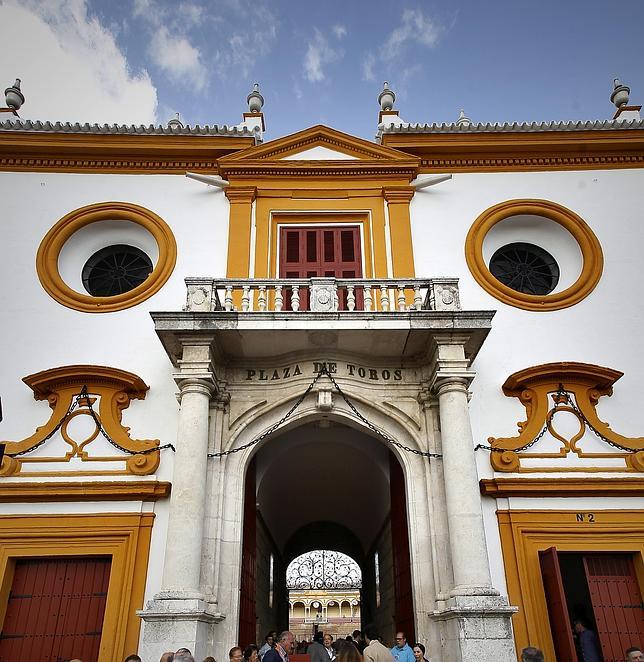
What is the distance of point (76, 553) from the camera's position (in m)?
9.79

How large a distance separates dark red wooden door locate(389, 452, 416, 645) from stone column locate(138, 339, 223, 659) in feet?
9.93

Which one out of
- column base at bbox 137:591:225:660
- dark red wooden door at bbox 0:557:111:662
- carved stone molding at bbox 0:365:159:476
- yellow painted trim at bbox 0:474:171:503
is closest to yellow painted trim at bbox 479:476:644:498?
column base at bbox 137:591:225:660

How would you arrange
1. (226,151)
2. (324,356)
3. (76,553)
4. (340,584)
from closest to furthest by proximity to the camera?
(76,553), (324,356), (226,151), (340,584)

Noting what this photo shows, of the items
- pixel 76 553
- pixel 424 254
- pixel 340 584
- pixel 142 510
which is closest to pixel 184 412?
pixel 142 510

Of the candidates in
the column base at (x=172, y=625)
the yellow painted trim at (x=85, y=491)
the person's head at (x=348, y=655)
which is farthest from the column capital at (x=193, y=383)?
the person's head at (x=348, y=655)

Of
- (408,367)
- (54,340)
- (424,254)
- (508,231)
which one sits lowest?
(408,367)

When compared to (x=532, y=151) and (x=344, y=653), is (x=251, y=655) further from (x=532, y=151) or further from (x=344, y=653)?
(x=532, y=151)

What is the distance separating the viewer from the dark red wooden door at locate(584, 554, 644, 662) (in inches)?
372

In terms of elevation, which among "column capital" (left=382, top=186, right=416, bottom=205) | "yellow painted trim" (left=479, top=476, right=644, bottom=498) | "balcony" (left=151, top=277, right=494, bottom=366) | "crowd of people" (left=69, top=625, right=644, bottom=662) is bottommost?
"crowd of people" (left=69, top=625, right=644, bottom=662)

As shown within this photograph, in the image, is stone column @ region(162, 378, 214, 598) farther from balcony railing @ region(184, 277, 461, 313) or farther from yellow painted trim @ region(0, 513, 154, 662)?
balcony railing @ region(184, 277, 461, 313)

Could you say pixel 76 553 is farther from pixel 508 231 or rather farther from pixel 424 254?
pixel 508 231

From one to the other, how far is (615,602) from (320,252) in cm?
761

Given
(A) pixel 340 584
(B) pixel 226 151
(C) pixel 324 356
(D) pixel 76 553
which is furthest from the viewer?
(A) pixel 340 584

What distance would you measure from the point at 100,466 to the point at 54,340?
8.44ft
